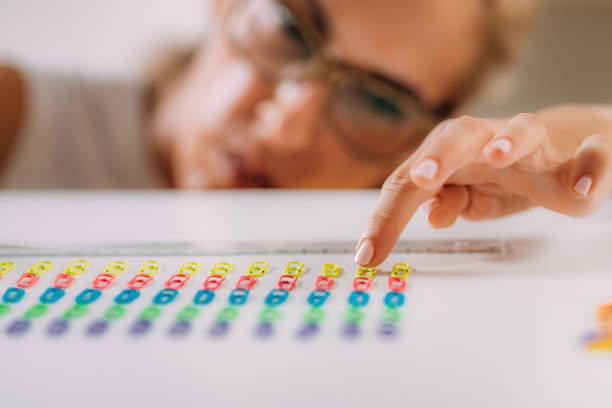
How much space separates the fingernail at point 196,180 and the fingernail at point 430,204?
449 millimetres

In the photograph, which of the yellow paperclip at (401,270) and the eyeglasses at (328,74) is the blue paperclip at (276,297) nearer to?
the yellow paperclip at (401,270)

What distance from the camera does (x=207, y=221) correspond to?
32 centimetres

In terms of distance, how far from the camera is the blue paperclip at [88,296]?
18 centimetres

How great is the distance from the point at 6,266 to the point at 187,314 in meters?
0.10

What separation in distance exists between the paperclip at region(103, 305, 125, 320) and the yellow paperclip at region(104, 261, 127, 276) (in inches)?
1.2

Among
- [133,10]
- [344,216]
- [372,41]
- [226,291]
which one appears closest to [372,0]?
[372,41]

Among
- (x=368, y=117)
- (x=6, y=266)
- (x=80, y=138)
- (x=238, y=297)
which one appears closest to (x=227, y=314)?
(x=238, y=297)

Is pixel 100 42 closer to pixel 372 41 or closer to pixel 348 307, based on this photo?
pixel 372 41

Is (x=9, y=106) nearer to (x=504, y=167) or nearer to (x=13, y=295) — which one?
(x=13, y=295)

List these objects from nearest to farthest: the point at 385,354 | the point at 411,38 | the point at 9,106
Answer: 1. the point at 385,354
2. the point at 411,38
3. the point at 9,106

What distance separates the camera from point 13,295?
18 centimetres

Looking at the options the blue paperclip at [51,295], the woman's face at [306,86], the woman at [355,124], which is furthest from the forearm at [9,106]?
the blue paperclip at [51,295]

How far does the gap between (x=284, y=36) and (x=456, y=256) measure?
338mm

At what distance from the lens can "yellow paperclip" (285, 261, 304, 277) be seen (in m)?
0.20
